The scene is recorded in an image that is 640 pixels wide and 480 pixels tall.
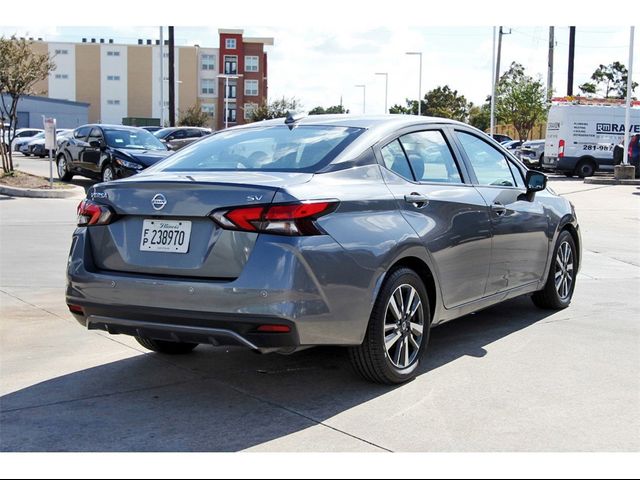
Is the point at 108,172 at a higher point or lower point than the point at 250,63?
lower

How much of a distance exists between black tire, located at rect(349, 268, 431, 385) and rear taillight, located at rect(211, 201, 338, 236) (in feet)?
Answer: 2.42

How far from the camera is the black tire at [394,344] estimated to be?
184 inches

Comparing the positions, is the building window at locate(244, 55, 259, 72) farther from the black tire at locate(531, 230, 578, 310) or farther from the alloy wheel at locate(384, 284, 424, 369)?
the alloy wheel at locate(384, 284, 424, 369)

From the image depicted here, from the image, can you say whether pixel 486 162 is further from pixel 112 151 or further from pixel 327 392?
pixel 112 151

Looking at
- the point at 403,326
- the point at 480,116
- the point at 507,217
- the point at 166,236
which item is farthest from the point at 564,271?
the point at 480,116

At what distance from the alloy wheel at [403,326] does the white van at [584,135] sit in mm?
27456

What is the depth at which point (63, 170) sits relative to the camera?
73.7 ft

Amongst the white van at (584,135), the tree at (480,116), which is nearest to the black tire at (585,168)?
the white van at (584,135)

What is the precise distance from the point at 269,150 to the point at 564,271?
345 centimetres

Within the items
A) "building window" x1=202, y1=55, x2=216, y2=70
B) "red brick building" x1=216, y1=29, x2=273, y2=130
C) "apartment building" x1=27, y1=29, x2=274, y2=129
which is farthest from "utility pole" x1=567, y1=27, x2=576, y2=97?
"building window" x1=202, y1=55, x2=216, y2=70

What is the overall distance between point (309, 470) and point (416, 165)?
243 cm

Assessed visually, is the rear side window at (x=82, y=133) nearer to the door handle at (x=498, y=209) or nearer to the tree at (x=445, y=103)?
the door handle at (x=498, y=209)

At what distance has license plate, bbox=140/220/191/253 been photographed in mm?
4391

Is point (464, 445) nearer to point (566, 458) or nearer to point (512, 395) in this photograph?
point (566, 458)
